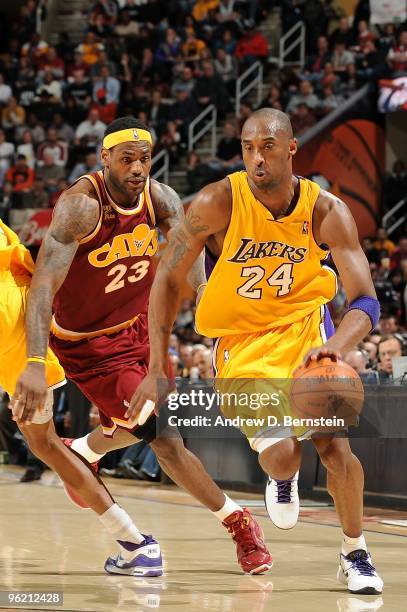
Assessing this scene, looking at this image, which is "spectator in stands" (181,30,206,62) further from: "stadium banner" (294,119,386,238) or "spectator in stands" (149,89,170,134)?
"stadium banner" (294,119,386,238)

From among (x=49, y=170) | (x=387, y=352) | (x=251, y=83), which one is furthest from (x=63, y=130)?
(x=387, y=352)

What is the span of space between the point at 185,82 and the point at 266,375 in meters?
12.8

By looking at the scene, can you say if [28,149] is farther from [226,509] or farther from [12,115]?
[226,509]

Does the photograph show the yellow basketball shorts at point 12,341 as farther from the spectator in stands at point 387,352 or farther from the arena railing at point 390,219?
the arena railing at point 390,219

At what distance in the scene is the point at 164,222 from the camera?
5637mm

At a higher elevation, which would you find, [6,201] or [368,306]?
[6,201]

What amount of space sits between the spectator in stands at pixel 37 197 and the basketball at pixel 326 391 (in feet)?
40.0

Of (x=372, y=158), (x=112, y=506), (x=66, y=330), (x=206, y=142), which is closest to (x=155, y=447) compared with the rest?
(x=112, y=506)

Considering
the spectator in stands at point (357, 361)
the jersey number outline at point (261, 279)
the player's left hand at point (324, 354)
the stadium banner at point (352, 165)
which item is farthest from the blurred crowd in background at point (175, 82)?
the player's left hand at point (324, 354)

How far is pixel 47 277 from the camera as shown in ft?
16.3

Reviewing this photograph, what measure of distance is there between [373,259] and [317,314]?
879 centimetres

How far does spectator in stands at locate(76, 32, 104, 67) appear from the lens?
61.8 ft

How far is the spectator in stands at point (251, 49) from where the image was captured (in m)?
17.2

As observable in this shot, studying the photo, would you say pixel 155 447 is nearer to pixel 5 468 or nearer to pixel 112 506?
pixel 112 506
